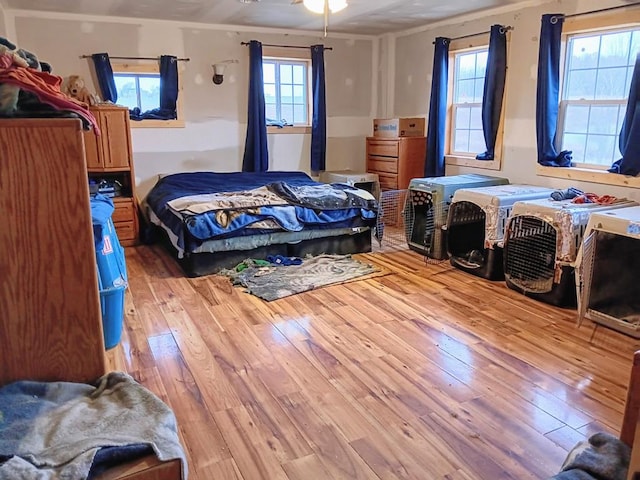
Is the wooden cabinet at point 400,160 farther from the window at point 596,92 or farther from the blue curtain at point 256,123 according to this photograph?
the window at point 596,92

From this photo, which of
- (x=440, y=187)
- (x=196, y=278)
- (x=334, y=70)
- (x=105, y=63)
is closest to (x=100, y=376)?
(x=196, y=278)

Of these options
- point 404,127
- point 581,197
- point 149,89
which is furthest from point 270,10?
point 581,197

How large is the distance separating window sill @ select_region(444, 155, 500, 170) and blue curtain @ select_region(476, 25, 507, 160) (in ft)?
0.28

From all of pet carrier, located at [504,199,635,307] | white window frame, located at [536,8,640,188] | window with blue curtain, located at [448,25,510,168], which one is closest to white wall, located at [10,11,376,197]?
window with blue curtain, located at [448,25,510,168]

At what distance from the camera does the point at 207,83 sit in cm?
Answer: 587

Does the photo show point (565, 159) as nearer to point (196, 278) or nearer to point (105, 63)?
point (196, 278)

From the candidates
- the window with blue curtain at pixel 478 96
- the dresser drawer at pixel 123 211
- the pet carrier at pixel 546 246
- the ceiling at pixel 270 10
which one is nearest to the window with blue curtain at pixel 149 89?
the ceiling at pixel 270 10

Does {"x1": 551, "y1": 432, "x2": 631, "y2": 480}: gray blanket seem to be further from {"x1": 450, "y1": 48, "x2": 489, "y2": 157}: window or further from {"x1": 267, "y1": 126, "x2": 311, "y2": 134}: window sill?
{"x1": 267, "y1": 126, "x2": 311, "y2": 134}: window sill

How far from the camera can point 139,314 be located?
3.46 meters

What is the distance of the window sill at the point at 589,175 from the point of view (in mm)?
3908

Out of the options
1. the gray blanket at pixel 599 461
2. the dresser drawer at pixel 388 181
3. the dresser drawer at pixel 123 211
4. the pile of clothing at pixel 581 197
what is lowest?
the gray blanket at pixel 599 461

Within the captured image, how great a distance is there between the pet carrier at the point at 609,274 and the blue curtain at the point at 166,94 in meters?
4.35

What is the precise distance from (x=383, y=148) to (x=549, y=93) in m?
2.19

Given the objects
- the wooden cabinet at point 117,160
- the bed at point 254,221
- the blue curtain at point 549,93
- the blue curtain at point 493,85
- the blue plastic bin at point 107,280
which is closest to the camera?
the blue plastic bin at point 107,280
